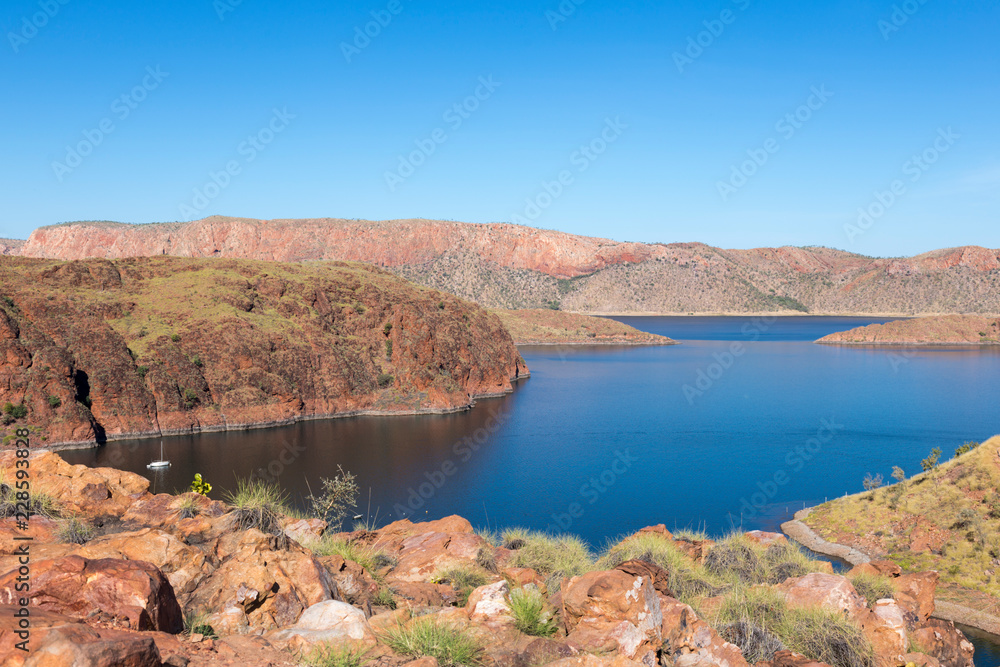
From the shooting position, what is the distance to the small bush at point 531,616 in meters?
10.3

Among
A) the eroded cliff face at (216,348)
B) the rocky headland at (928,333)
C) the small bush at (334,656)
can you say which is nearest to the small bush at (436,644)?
the small bush at (334,656)

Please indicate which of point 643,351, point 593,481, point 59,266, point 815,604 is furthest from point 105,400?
point 643,351

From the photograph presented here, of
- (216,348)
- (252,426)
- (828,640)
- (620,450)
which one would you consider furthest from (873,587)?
(216,348)

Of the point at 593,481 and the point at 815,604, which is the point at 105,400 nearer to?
the point at 593,481

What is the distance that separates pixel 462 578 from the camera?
13820 mm

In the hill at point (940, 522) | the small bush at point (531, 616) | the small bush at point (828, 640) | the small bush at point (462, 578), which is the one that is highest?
the small bush at point (531, 616)

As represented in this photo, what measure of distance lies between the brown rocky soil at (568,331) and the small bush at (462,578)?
520 feet

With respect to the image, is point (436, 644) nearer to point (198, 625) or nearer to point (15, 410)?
point (198, 625)

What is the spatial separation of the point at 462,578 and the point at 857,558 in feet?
98.2

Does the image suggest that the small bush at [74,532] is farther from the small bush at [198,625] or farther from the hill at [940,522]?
the hill at [940,522]

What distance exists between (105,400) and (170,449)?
360 inches

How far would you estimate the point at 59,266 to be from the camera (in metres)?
77.8

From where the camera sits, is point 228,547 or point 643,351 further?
point 643,351

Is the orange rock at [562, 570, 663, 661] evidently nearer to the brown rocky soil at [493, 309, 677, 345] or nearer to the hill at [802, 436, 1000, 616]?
the hill at [802, 436, 1000, 616]
